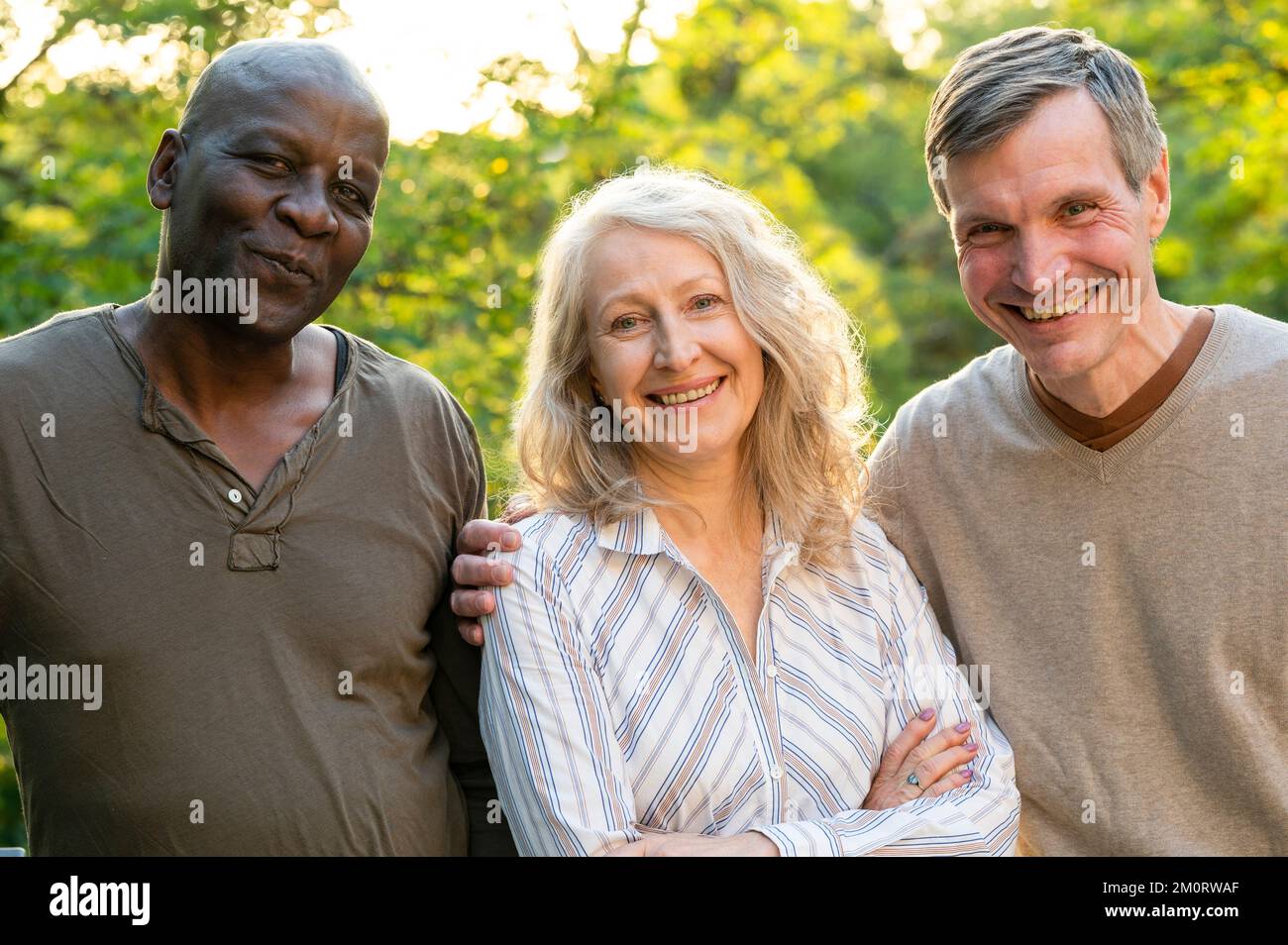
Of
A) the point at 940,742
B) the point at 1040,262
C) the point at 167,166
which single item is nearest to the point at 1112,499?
the point at 1040,262

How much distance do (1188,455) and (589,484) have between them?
135 cm

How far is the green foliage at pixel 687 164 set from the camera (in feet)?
20.0

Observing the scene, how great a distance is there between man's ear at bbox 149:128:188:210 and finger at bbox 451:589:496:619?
39.4 inches

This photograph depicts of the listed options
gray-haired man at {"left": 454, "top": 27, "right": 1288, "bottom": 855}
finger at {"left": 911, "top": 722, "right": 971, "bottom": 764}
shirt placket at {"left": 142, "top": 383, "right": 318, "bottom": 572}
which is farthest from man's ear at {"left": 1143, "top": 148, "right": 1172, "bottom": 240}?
shirt placket at {"left": 142, "top": 383, "right": 318, "bottom": 572}

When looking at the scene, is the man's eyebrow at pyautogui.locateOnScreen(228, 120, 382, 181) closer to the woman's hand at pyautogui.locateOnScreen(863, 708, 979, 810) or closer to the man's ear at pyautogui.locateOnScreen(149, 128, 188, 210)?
the man's ear at pyautogui.locateOnScreen(149, 128, 188, 210)

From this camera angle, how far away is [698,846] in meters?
2.47

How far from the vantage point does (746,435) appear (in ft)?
9.96

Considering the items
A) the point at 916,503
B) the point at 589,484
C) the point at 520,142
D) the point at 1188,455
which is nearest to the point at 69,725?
the point at 589,484

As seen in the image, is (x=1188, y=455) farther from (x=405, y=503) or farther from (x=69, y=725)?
(x=69, y=725)

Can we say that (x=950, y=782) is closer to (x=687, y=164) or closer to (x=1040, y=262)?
(x=1040, y=262)

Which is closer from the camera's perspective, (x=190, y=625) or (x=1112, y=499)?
(x=190, y=625)

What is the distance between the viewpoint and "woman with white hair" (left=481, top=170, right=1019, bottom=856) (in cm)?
256

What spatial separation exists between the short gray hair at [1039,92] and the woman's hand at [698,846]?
1.59 metres

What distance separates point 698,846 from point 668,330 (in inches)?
41.8
